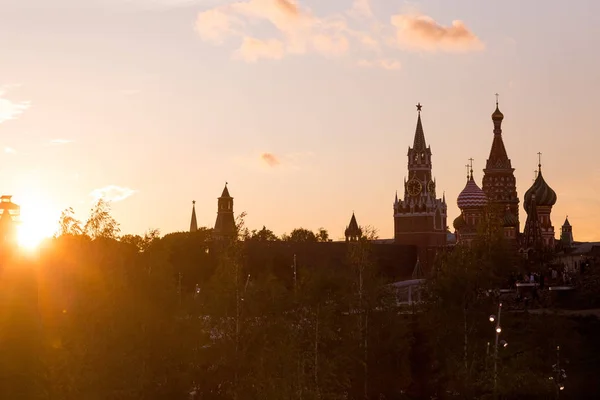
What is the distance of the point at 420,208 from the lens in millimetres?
181000

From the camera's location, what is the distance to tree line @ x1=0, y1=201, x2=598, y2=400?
46506 millimetres

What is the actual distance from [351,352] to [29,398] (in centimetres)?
2401

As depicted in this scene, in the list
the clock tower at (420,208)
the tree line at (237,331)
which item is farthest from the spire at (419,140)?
the tree line at (237,331)

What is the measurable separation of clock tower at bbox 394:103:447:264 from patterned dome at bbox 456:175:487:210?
4.11m

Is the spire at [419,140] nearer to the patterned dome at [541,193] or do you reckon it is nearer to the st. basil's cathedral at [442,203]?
the st. basil's cathedral at [442,203]

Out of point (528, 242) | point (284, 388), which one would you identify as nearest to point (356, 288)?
point (284, 388)

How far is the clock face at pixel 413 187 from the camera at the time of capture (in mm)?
181250

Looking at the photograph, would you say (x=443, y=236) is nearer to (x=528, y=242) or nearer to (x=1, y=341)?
(x=528, y=242)

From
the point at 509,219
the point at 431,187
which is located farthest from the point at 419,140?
the point at 509,219

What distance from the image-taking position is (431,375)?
237 feet

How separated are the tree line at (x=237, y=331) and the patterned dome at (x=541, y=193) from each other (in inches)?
4280

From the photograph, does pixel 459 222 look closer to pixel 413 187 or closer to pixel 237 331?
pixel 413 187

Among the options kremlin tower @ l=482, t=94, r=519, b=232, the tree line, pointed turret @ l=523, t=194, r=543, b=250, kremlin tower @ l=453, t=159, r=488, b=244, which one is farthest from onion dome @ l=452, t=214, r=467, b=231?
the tree line

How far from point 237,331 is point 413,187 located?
125 m
